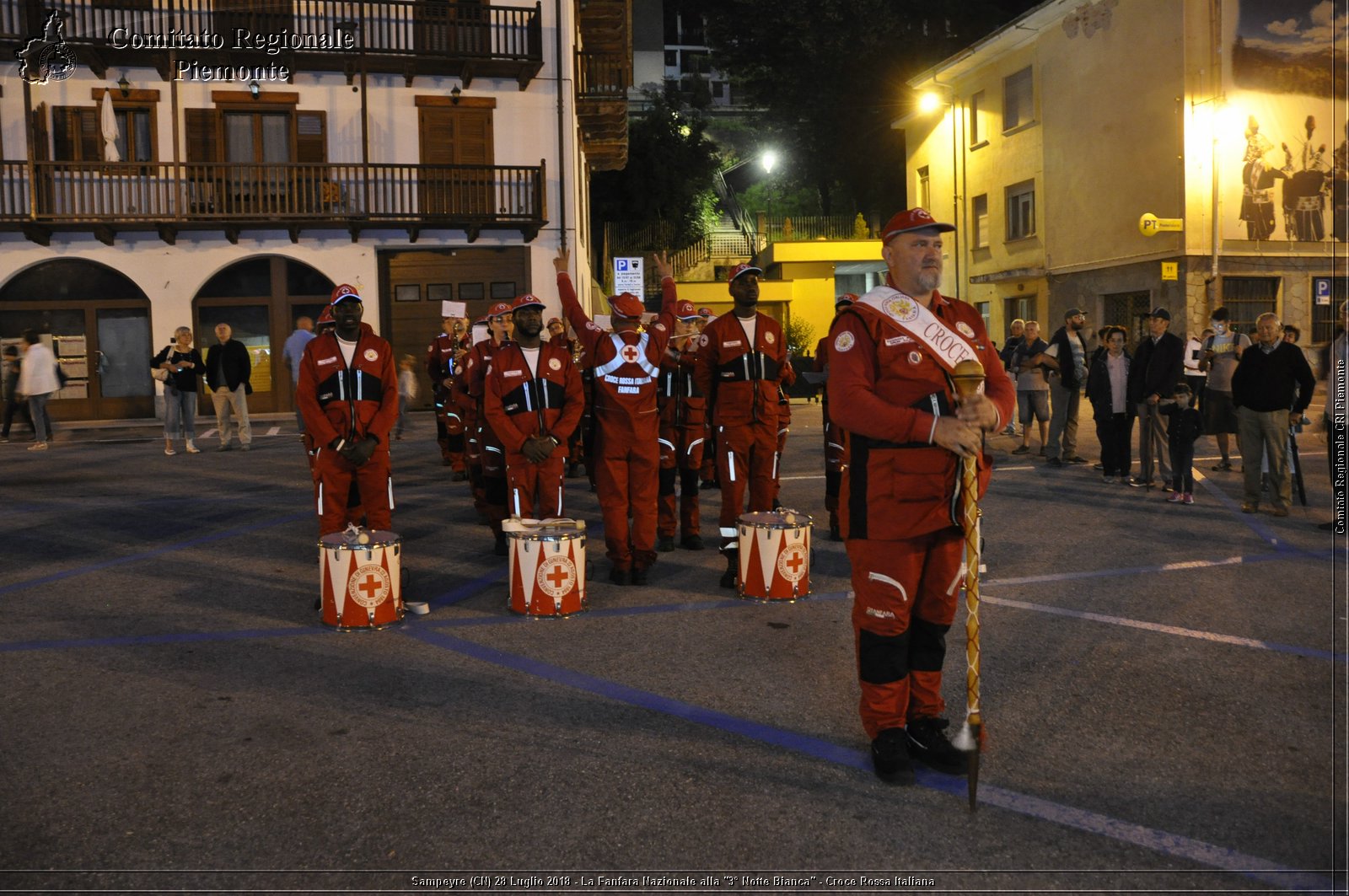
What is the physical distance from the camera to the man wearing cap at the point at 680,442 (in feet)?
30.5

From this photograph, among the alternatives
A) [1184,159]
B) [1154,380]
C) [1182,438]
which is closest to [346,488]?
[1182,438]

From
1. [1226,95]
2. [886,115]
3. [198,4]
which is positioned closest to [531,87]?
[198,4]

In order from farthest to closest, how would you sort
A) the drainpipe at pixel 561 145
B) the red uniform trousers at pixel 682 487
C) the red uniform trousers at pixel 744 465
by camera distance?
1. the drainpipe at pixel 561 145
2. the red uniform trousers at pixel 682 487
3. the red uniform trousers at pixel 744 465

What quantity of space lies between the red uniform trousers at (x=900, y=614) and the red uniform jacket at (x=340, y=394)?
403cm

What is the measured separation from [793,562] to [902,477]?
314 centimetres

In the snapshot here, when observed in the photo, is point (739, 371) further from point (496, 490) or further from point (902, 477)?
point (902, 477)

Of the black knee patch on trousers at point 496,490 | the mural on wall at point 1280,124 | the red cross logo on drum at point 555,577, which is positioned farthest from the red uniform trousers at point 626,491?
the mural on wall at point 1280,124

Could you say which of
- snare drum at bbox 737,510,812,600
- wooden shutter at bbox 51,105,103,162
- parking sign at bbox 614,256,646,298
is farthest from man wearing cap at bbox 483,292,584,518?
wooden shutter at bbox 51,105,103,162

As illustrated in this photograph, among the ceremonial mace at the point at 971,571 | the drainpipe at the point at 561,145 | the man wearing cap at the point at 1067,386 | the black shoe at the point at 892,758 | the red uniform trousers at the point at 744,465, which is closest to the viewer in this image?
the ceremonial mace at the point at 971,571

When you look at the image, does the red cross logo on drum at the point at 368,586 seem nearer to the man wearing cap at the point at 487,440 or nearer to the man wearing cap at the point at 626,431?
the man wearing cap at the point at 626,431

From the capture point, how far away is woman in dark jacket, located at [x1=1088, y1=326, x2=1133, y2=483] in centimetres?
1287

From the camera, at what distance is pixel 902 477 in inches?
165

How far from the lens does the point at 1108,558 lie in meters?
8.55

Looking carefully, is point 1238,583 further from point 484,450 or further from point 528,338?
point 484,450
